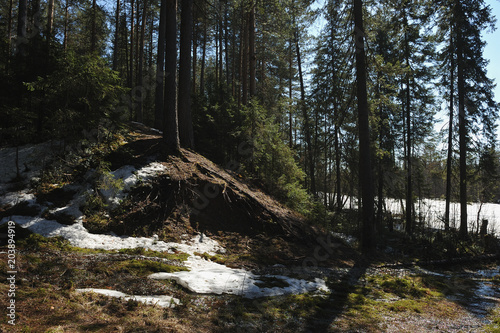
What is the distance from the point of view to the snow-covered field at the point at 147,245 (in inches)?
167

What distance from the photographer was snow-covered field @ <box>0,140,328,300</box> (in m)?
4.25

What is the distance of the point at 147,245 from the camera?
5797 millimetres

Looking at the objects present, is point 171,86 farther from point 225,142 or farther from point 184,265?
point 184,265

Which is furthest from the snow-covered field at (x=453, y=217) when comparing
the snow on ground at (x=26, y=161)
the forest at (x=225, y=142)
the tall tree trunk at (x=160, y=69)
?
the snow on ground at (x=26, y=161)

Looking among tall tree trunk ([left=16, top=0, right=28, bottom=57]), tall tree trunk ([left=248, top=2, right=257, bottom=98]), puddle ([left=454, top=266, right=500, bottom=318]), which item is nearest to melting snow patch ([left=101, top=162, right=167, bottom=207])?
tall tree trunk ([left=16, top=0, right=28, bottom=57])

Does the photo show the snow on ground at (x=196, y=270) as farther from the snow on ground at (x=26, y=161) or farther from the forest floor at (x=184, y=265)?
the snow on ground at (x=26, y=161)

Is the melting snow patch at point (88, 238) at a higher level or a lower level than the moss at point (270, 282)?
higher

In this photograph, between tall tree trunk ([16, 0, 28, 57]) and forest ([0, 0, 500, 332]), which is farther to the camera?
tall tree trunk ([16, 0, 28, 57])

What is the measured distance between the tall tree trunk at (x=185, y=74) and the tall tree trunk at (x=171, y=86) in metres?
0.77

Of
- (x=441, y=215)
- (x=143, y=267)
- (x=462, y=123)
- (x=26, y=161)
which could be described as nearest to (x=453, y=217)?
(x=441, y=215)

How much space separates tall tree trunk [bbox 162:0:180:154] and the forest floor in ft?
1.63

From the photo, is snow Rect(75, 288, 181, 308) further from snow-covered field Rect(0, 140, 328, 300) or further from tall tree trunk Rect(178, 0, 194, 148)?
tall tree trunk Rect(178, 0, 194, 148)

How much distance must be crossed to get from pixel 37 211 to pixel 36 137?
134 inches

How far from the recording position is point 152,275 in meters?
4.27
